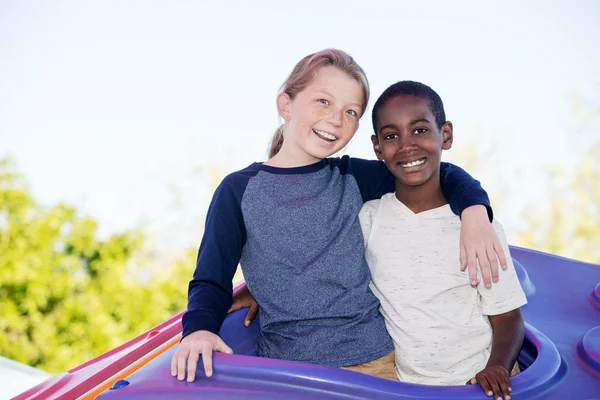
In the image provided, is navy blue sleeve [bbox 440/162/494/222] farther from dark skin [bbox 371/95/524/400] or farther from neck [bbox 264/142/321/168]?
neck [bbox 264/142/321/168]

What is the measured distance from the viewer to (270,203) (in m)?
1.48

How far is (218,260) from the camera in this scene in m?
1.39

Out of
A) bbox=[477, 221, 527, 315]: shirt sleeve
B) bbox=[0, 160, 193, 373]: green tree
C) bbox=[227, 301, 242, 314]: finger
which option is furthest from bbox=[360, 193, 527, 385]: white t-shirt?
bbox=[0, 160, 193, 373]: green tree

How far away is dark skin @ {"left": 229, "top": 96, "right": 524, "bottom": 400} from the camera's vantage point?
135 centimetres

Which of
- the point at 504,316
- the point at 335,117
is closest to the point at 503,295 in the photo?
the point at 504,316

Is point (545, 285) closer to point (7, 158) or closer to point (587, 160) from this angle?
point (7, 158)

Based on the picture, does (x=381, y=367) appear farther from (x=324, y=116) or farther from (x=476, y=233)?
(x=324, y=116)

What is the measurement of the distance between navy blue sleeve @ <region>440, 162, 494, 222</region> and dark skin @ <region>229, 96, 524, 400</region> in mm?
35

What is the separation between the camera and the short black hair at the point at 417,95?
1494mm

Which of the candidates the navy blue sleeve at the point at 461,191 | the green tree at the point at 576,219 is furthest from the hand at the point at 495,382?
the green tree at the point at 576,219

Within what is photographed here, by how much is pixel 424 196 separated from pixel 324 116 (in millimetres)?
331

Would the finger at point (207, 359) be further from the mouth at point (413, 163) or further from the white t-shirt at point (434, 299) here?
the mouth at point (413, 163)

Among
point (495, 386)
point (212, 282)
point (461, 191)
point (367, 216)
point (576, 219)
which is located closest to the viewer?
point (495, 386)

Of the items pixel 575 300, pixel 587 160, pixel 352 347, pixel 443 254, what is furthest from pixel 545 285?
pixel 587 160
